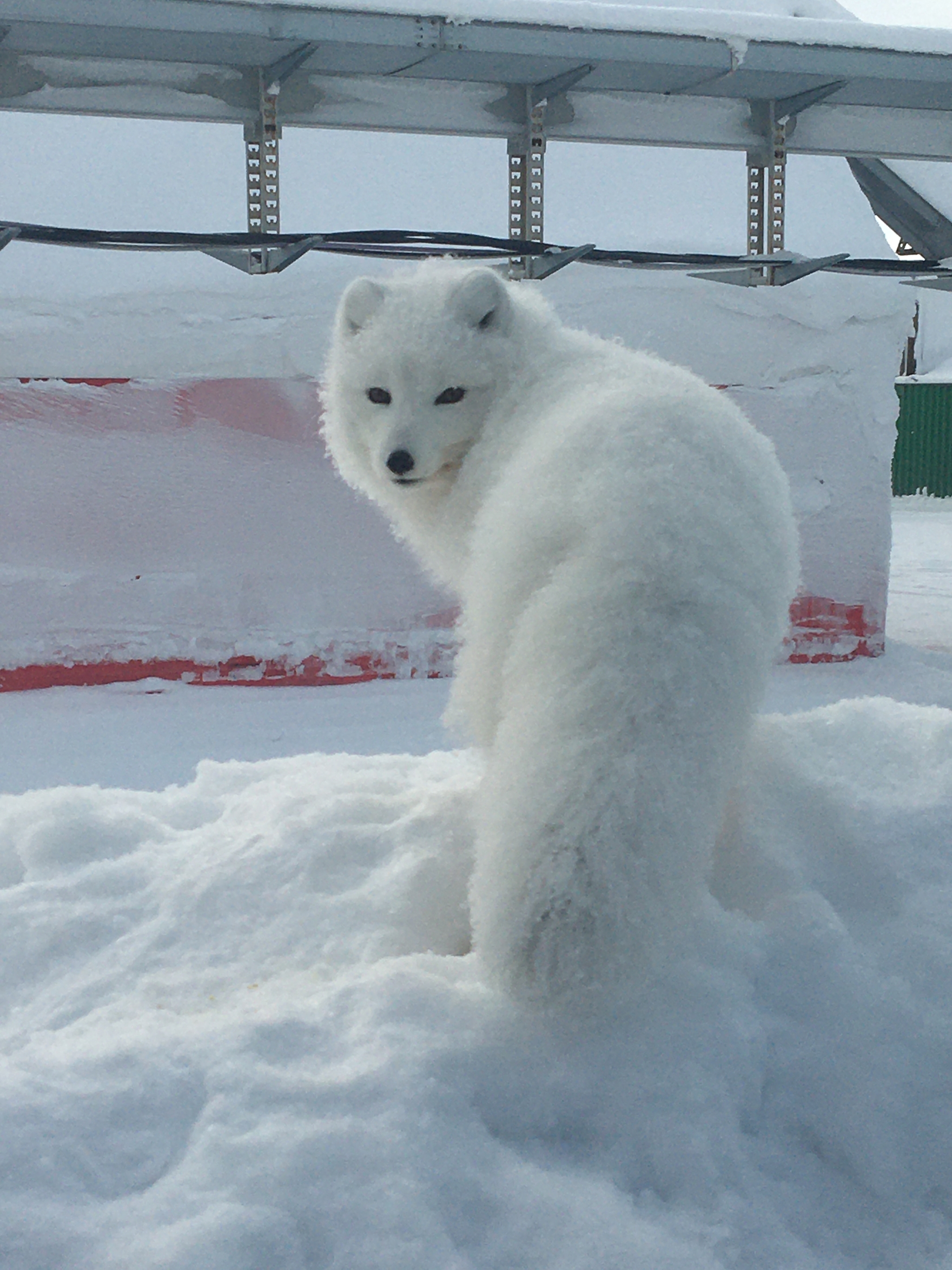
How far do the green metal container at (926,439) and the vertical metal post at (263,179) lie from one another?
40.2ft

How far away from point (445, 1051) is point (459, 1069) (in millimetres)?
33

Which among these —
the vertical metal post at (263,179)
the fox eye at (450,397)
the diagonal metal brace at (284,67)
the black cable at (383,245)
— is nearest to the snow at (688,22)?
the diagonal metal brace at (284,67)

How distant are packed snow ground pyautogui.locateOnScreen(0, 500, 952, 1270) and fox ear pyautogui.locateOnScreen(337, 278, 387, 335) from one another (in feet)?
3.62

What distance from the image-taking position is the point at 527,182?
488 cm

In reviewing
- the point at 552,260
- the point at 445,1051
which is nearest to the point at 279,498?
the point at 552,260

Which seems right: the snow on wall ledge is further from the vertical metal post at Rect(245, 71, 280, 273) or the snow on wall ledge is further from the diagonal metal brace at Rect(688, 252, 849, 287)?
the vertical metal post at Rect(245, 71, 280, 273)

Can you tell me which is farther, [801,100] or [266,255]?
[801,100]

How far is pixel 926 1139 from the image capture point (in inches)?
57.2

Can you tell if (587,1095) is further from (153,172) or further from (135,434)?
(153,172)

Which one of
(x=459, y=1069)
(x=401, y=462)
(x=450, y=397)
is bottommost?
(x=459, y=1069)

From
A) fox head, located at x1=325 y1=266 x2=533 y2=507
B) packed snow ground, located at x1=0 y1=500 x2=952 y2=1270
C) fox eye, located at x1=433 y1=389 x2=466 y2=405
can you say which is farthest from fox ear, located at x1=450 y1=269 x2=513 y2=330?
packed snow ground, located at x1=0 y1=500 x2=952 y2=1270

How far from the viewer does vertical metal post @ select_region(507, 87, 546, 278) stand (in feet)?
15.7

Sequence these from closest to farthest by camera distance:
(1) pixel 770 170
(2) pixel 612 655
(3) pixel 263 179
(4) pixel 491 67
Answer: (2) pixel 612 655, (4) pixel 491 67, (3) pixel 263 179, (1) pixel 770 170

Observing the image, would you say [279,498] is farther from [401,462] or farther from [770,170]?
[401,462]
